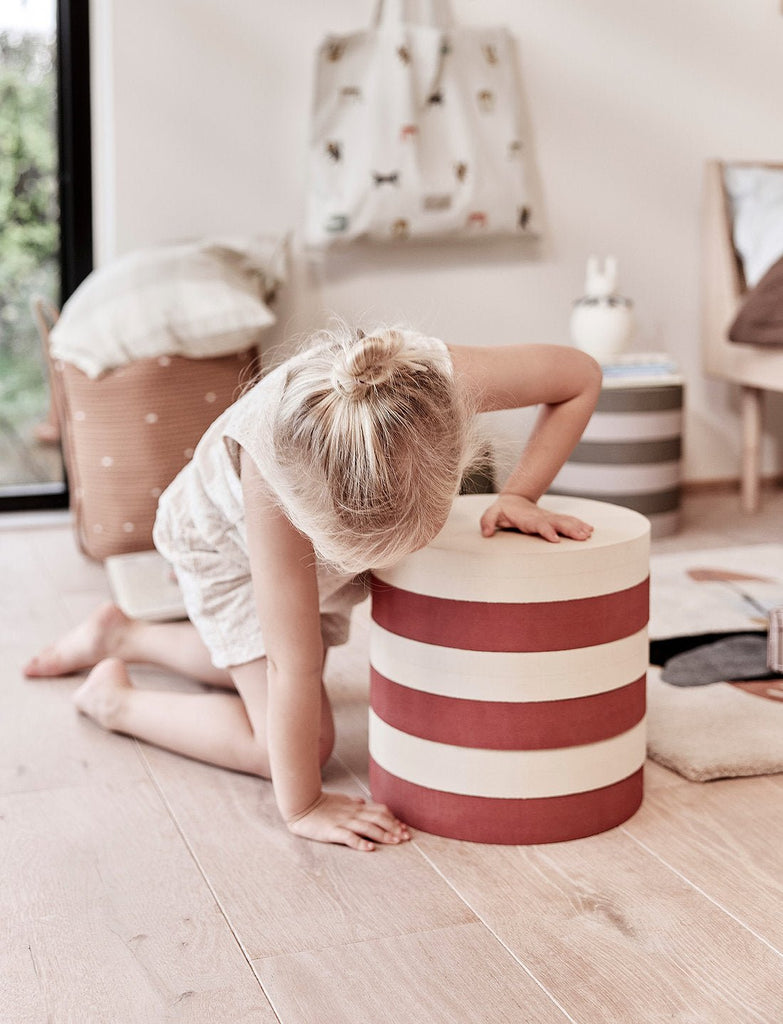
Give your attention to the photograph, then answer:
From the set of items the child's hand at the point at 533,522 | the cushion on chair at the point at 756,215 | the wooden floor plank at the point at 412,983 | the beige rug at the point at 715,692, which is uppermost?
the cushion on chair at the point at 756,215

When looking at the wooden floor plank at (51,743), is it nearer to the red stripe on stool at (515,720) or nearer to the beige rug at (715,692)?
the red stripe on stool at (515,720)

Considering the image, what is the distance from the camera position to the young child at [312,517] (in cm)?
106

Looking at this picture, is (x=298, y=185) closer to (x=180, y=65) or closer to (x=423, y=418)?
(x=180, y=65)

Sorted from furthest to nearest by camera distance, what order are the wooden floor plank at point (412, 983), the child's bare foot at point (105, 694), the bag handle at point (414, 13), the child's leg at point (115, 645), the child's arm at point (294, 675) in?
1. the bag handle at point (414, 13)
2. the child's leg at point (115, 645)
3. the child's bare foot at point (105, 694)
4. the child's arm at point (294, 675)
5. the wooden floor plank at point (412, 983)

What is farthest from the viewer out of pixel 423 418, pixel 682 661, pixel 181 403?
pixel 181 403

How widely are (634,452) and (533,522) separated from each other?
1.33 meters

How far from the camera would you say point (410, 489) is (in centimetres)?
107

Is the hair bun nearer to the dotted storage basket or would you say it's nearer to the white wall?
the dotted storage basket

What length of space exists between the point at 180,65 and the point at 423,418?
1.80 m

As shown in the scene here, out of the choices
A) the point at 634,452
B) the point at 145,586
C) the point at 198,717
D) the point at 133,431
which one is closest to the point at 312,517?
the point at 198,717

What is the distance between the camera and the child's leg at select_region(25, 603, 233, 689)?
1.73 m

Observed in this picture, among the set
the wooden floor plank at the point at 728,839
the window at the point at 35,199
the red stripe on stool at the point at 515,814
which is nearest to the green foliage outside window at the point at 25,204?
the window at the point at 35,199

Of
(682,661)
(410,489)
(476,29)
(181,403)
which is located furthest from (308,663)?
(476,29)

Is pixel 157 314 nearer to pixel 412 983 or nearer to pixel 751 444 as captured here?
pixel 751 444
